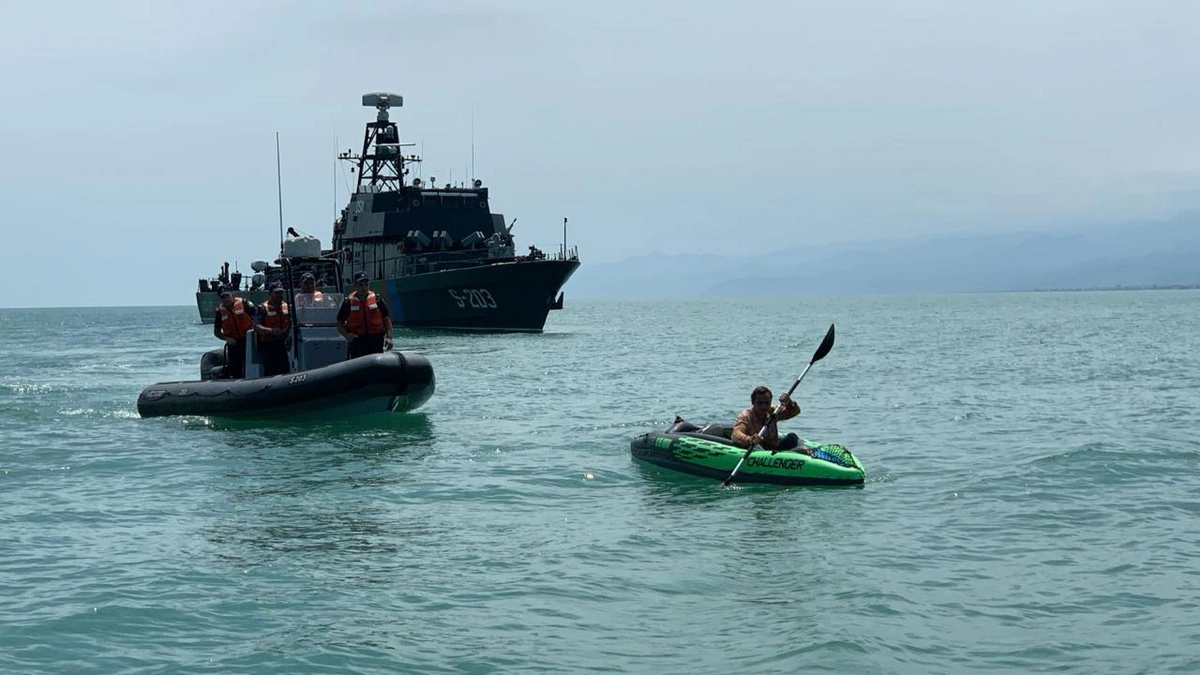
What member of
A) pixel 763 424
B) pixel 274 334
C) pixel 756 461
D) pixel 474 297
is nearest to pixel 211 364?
pixel 274 334

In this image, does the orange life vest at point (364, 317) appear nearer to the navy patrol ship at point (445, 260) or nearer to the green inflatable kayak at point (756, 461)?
the green inflatable kayak at point (756, 461)

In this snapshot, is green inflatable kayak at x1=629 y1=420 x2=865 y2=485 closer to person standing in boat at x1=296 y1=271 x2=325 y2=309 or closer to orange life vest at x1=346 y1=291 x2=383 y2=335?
orange life vest at x1=346 y1=291 x2=383 y2=335

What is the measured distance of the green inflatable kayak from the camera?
1543 cm

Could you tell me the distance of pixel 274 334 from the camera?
21.8m

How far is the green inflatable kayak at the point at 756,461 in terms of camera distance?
15.4 m

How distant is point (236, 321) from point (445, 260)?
35064 mm

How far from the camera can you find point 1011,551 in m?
12.2

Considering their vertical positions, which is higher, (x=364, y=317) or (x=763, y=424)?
(x=364, y=317)

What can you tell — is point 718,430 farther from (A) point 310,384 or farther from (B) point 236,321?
(B) point 236,321

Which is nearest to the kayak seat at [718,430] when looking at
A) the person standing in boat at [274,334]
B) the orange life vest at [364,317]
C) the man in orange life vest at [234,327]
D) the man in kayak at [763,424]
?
the man in kayak at [763,424]

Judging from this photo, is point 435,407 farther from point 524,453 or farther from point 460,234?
point 460,234

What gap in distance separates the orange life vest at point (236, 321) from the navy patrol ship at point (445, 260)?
31.2 m

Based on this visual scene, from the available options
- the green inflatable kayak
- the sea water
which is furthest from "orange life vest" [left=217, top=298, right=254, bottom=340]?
the green inflatable kayak

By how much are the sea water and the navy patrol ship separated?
28.8 metres
